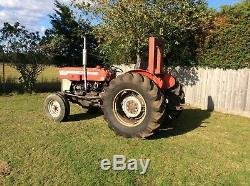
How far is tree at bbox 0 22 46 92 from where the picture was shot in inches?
516

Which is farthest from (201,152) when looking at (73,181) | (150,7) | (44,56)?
(44,56)

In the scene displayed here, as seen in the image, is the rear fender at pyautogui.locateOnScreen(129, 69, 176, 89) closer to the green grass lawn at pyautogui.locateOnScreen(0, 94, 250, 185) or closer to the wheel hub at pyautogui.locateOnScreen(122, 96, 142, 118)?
the wheel hub at pyautogui.locateOnScreen(122, 96, 142, 118)

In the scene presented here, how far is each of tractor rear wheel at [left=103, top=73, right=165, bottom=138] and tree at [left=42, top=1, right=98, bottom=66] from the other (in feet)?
26.3

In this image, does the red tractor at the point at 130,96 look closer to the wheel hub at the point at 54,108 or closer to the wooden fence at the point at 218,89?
the wheel hub at the point at 54,108

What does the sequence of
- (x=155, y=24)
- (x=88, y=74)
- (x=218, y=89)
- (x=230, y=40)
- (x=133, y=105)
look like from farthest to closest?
(x=155, y=24)
(x=218, y=89)
(x=230, y=40)
(x=88, y=74)
(x=133, y=105)

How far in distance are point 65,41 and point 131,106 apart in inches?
427

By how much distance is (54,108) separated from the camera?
7.81m

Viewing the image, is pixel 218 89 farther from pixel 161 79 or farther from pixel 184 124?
pixel 161 79

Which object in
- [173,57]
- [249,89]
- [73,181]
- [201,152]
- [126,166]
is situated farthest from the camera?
[173,57]

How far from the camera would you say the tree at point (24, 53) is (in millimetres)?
13109

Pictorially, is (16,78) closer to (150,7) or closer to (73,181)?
(150,7)

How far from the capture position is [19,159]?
5.08 meters

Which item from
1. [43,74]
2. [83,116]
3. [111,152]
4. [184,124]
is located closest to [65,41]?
[43,74]

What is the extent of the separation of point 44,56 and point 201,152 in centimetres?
991
